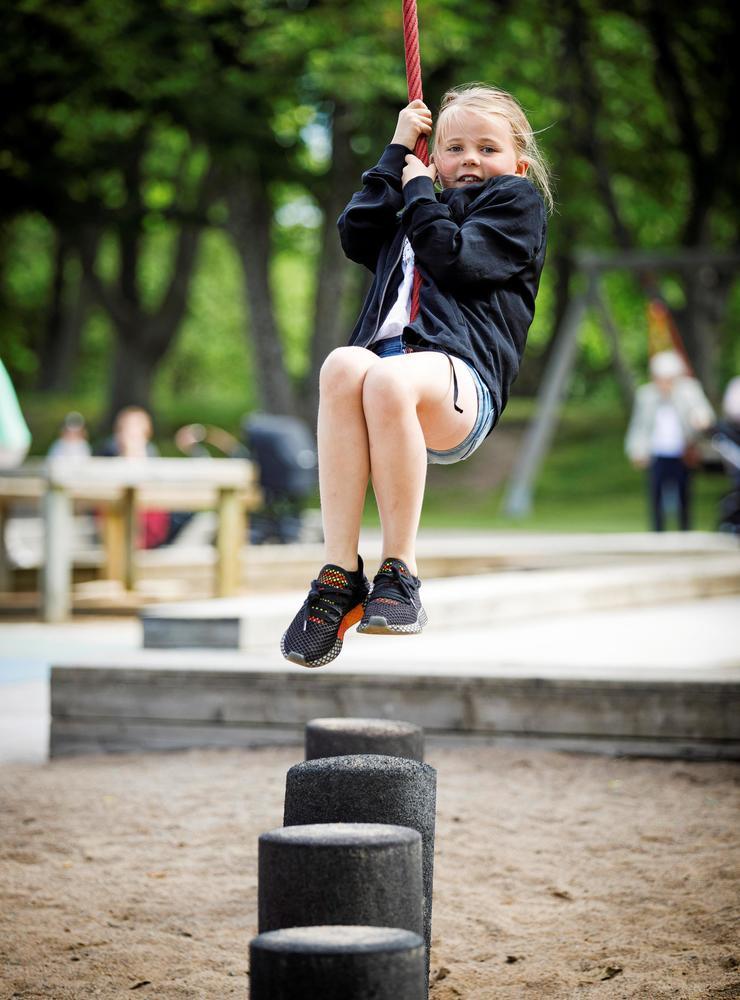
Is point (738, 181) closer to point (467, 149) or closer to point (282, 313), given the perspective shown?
point (282, 313)

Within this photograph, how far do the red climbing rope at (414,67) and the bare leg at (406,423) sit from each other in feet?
0.71

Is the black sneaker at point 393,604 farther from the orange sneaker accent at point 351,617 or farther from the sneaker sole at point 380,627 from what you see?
the orange sneaker accent at point 351,617

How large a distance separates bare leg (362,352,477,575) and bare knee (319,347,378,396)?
0.11 feet

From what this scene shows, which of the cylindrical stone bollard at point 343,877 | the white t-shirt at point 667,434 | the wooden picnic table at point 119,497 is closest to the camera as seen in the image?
the cylindrical stone bollard at point 343,877

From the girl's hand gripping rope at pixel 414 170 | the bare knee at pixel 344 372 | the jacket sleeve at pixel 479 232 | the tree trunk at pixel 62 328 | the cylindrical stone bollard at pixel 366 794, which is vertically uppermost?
the tree trunk at pixel 62 328

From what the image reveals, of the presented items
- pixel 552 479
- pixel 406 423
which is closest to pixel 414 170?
pixel 406 423

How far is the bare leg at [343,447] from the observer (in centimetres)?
398

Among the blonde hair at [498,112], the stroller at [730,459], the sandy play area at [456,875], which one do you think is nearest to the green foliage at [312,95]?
the stroller at [730,459]

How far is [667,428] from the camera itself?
15625 millimetres

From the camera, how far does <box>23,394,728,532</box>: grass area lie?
25163 mm

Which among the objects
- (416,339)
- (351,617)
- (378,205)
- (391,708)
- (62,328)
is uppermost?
(62,328)

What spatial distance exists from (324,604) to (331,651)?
5.2 inches

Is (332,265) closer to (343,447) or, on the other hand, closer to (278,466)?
(278,466)

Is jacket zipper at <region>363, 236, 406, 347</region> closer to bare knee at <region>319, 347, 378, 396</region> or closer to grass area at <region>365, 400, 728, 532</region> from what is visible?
bare knee at <region>319, 347, 378, 396</region>
